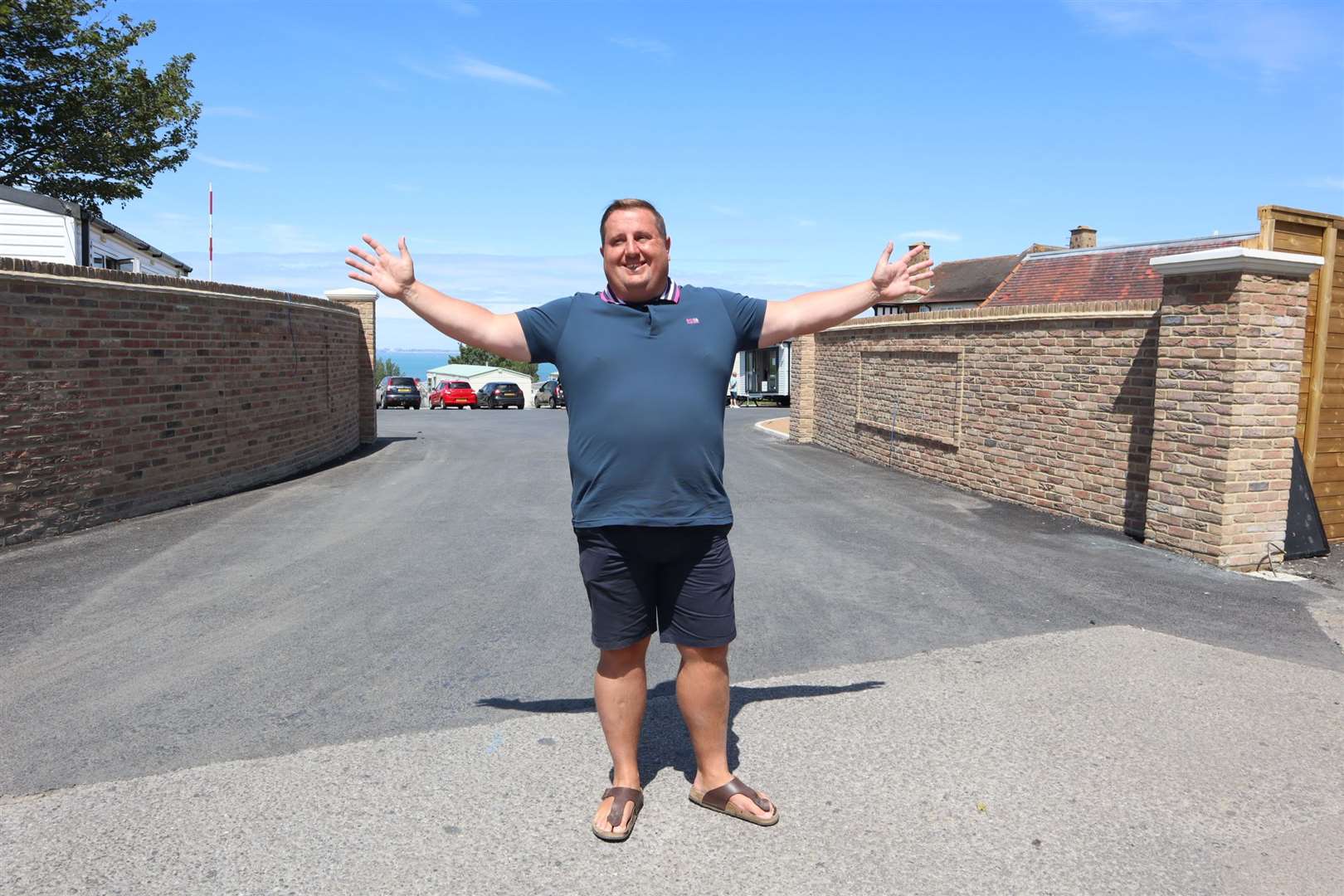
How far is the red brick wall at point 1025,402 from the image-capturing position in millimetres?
8773

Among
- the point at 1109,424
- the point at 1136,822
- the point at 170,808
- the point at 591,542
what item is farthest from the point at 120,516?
the point at 1109,424

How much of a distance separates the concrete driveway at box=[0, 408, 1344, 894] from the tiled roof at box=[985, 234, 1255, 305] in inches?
893

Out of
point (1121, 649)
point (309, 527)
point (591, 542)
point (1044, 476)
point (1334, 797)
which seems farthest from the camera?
point (1044, 476)

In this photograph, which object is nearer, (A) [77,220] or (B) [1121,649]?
(B) [1121,649]

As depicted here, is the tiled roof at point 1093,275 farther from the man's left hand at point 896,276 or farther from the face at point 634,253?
the face at point 634,253

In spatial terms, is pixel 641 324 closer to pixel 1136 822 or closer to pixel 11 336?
pixel 1136 822

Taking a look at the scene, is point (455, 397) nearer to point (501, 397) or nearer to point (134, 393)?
point (501, 397)

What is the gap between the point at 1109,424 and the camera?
8992 mm

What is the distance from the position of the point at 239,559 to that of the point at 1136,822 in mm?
6354

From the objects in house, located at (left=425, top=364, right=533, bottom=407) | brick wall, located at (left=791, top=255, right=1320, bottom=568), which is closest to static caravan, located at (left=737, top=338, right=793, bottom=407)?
brick wall, located at (left=791, top=255, right=1320, bottom=568)

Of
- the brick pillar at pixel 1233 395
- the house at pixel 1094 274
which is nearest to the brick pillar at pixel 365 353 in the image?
the brick pillar at pixel 1233 395

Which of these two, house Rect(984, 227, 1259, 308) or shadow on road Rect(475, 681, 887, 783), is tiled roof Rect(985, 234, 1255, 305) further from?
shadow on road Rect(475, 681, 887, 783)

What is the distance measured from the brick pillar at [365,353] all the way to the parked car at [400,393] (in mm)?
20408

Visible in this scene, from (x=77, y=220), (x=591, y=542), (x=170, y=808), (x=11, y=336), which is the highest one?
(x=77, y=220)
